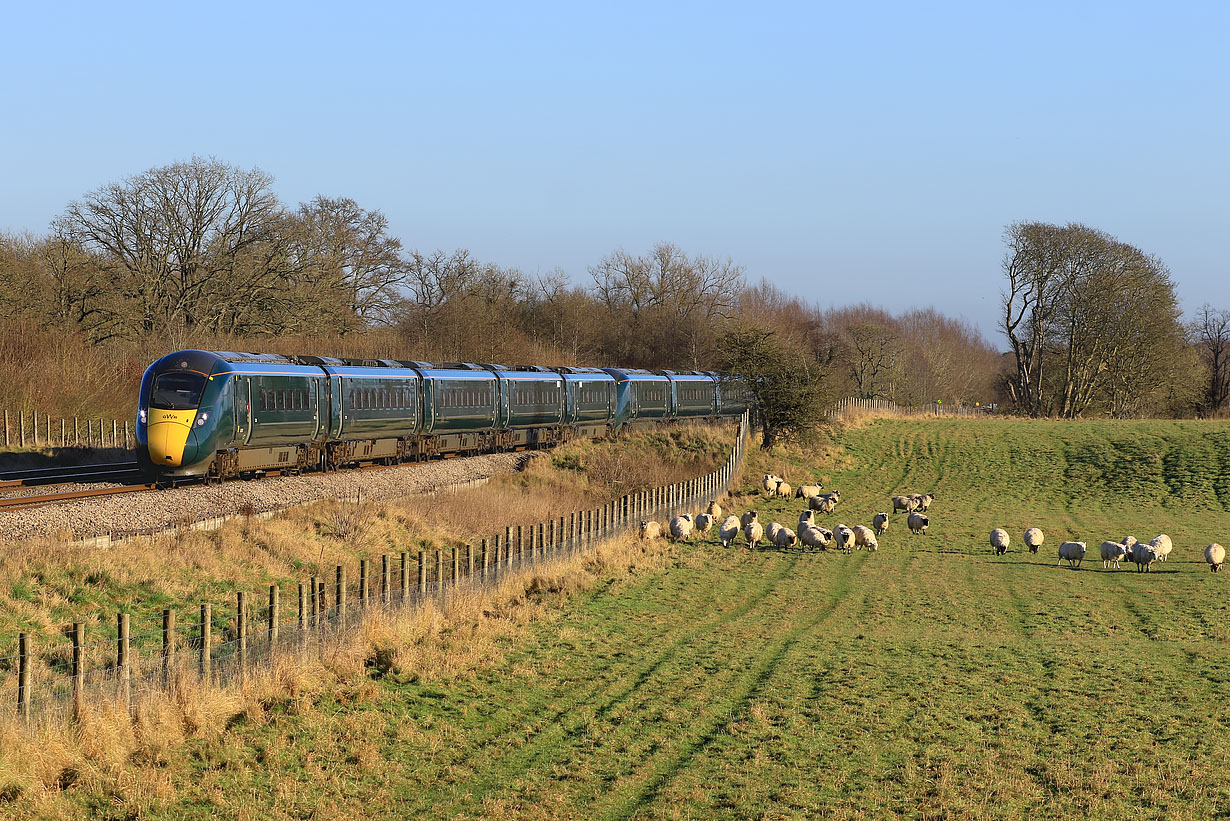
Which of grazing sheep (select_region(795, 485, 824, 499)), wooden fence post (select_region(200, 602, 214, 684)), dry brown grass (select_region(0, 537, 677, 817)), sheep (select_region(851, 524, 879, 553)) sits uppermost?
wooden fence post (select_region(200, 602, 214, 684))

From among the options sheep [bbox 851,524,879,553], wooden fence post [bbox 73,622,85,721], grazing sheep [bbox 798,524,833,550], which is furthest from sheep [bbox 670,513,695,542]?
wooden fence post [bbox 73,622,85,721]

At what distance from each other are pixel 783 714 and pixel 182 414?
54.5 ft

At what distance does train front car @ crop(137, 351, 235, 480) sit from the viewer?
942 inches

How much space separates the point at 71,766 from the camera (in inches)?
374

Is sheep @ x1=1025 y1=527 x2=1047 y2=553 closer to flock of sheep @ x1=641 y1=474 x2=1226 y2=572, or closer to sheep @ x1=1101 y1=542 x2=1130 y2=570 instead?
flock of sheep @ x1=641 y1=474 x2=1226 y2=572

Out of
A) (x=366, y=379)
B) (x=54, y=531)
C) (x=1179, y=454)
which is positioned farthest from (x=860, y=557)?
(x=1179, y=454)

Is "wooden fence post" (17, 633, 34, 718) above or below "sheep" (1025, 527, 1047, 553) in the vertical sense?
above

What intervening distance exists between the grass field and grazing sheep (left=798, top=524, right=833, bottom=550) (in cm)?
384

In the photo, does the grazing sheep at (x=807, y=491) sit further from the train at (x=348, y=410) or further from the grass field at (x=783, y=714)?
the grass field at (x=783, y=714)

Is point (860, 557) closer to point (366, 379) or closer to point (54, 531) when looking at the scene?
point (366, 379)

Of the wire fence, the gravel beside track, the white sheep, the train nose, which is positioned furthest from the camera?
the white sheep

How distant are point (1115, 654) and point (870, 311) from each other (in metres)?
150

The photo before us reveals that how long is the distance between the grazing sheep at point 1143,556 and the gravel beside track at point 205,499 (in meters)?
17.8

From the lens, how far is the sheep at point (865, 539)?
28625 mm
